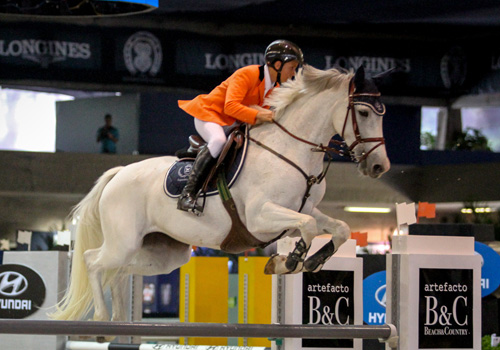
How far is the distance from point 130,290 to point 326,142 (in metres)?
2.68

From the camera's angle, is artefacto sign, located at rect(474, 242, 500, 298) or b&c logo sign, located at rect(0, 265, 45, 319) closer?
b&c logo sign, located at rect(0, 265, 45, 319)

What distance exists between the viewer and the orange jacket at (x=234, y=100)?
400 centimetres

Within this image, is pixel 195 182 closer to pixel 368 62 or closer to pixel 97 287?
pixel 97 287

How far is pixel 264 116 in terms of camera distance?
4059 mm

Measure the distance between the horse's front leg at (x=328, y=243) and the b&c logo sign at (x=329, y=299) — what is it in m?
0.64

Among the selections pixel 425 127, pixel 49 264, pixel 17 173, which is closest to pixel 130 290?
pixel 49 264

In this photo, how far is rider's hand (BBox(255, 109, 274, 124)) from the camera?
4.05m

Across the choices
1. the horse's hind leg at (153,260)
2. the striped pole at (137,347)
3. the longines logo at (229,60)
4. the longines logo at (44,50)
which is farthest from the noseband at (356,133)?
the longines logo at (44,50)

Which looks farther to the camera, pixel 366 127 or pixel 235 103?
pixel 235 103

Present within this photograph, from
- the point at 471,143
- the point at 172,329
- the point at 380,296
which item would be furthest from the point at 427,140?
the point at 172,329

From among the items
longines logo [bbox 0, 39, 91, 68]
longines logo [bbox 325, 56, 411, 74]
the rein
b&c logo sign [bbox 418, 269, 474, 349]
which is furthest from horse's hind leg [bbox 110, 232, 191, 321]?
longines logo [bbox 325, 56, 411, 74]

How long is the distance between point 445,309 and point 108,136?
8662 mm

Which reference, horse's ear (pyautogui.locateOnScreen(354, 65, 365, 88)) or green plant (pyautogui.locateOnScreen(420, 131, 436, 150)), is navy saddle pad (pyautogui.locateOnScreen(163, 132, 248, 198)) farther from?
green plant (pyautogui.locateOnScreen(420, 131, 436, 150))

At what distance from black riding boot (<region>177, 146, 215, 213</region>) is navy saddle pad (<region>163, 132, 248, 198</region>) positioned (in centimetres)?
8
